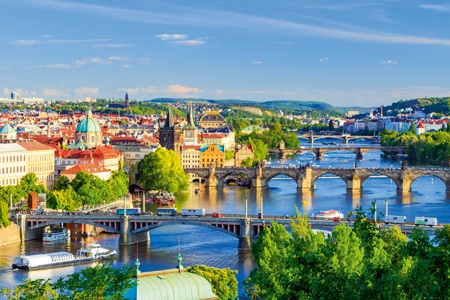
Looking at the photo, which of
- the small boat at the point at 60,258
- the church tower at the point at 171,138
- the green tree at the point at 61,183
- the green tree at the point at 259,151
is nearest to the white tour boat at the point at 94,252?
the small boat at the point at 60,258

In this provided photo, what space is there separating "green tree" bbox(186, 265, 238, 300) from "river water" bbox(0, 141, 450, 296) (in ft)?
15.2

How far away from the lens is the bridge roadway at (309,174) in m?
62.5

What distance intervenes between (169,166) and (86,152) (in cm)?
504

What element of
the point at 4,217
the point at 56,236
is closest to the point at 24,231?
the point at 4,217

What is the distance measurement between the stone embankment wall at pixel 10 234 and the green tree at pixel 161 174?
1962 centimetres

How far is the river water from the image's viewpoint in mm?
34250

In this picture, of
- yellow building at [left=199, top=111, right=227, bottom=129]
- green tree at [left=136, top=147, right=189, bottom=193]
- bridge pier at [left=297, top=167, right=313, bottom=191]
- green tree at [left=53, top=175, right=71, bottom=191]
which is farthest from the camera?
yellow building at [left=199, top=111, right=227, bottom=129]

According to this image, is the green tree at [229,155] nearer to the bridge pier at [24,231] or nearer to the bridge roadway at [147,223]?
the bridge roadway at [147,223]

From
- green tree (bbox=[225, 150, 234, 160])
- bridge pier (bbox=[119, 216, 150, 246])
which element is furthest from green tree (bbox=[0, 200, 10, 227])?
green tree (bbox=[225, 150, 234, 160])

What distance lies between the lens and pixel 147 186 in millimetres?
60438

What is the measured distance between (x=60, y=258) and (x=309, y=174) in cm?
3284

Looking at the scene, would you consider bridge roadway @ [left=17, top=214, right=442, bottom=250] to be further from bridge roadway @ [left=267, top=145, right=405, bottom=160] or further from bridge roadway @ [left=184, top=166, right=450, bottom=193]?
bridge roadway @ [left=267, top=145, right=405, bottom=160]

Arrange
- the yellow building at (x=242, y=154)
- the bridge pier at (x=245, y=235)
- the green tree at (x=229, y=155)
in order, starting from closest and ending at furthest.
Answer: the bridge pier at (x=245, y=235)
the green tree at (x=229, y=155)
the yellow building at (x=242, y=154)

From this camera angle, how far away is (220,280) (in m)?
24.1
